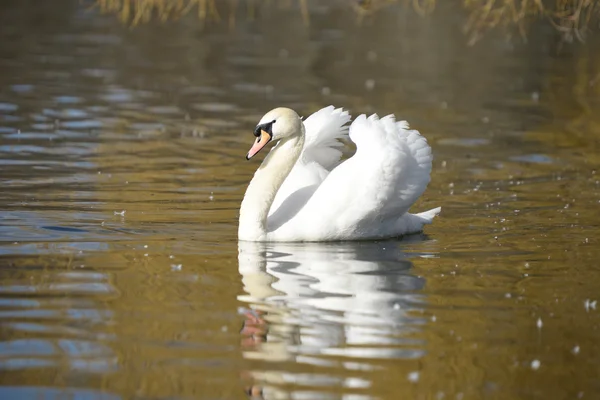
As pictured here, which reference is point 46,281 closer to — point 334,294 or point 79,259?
point 79,259

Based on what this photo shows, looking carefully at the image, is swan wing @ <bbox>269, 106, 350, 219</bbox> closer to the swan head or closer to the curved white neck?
the curved white neck

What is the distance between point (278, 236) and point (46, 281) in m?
2.32

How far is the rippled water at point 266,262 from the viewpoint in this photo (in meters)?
7.65

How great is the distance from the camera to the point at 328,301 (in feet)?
30.5

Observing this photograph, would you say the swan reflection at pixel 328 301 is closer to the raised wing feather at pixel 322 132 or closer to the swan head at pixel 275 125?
the swan head at pixel 275 125

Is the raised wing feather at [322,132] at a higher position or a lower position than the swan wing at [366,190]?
higher

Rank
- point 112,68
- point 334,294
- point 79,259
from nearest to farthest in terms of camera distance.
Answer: point 334,294
point 79,259
point 112,68

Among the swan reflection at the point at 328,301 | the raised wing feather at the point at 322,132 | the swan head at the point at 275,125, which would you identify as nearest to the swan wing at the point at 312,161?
Result: the raised wing feather at the point at 322,132

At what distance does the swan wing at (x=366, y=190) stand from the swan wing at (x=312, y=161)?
0.32 m

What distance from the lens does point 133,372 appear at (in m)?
7.52

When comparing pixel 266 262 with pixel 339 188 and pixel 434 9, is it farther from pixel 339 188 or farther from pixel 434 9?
pixel 434 9

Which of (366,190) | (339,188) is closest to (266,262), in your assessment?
(339,188)

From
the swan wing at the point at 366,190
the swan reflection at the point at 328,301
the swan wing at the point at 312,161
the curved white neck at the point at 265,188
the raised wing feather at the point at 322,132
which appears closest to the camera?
the swan reflection at the point at 328,301

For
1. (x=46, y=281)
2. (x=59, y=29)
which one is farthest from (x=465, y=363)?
(x=59, y=29)
